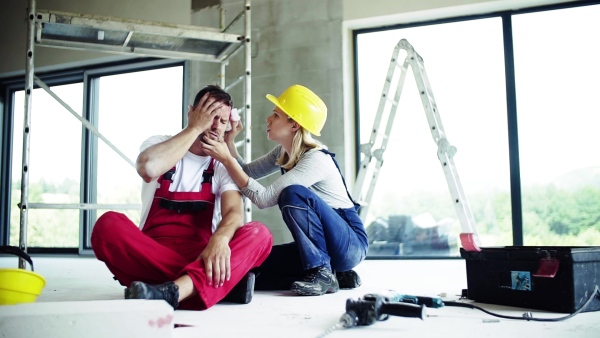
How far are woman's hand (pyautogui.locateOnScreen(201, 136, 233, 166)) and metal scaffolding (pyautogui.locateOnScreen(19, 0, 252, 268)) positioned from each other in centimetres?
160

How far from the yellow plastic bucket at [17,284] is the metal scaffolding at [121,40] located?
1.72 meters

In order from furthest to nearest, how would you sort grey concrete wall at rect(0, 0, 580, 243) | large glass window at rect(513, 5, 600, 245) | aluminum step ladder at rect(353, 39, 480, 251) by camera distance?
grey concrete wall at rect(0, 0, 580, 243)
large glass window at rect(513, 5, 600, 245)
aluminum step ladder at rect(353, 39, 480, 251)

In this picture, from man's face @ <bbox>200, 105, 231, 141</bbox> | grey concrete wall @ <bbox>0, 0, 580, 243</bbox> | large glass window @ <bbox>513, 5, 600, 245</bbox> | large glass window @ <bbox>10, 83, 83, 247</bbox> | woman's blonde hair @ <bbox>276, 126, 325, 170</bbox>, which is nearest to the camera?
man's face @ <bbox>200, 105, 231, 141</bbox>

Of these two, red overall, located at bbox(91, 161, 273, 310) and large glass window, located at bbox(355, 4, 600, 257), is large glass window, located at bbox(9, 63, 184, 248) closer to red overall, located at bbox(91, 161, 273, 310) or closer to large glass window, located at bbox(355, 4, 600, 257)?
large glass window, located at bbox(355, 4, 600, 257)

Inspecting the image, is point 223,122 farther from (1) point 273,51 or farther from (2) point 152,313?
(1) point 273,51

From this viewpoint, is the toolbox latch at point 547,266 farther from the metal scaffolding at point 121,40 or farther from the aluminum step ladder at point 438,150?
the metal scaffolding at point 121,40

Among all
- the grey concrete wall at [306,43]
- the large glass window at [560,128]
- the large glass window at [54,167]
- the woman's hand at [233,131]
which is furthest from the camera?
the large glass window at [54,167]

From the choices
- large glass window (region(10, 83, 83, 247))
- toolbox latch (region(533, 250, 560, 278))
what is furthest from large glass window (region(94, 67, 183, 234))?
toolbox latch (region(533, 250, 560, 278))

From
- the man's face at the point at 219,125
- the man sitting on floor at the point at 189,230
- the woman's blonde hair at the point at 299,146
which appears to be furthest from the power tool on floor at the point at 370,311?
the woman's blonde hair at the point at 299,146

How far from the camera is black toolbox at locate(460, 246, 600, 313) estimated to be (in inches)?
77.7

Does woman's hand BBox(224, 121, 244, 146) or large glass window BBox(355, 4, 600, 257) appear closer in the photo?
woman's hand BBox(224, 121, 244, 146)

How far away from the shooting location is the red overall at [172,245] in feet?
6.93

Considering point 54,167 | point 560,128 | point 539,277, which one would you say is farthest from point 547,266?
point 54,167

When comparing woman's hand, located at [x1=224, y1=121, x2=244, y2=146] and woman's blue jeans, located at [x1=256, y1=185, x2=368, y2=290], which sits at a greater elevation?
woman's hand, located at [x1=224, y1=121, x2=244, y2=146]
